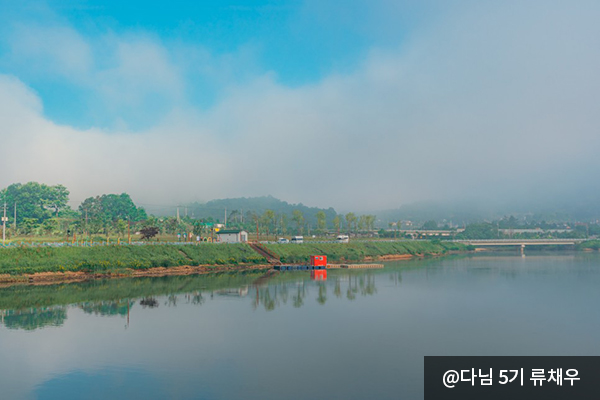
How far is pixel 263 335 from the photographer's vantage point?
3206 cm

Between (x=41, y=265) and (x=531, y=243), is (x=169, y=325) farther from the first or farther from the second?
(x=531, y=243)

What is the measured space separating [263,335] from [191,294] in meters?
19.2

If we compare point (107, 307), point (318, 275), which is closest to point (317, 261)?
point (318, 275)

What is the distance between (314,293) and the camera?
52.0 meters

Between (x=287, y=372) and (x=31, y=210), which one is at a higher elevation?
(x=31, y=210)

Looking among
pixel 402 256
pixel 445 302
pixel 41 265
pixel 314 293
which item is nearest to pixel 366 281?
pixel 314 293

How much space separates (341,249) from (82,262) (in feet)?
179

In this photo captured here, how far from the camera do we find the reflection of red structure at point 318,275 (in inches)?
2638

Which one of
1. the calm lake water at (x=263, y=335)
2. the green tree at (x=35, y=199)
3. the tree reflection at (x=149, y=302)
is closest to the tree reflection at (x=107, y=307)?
the calm lake water at (x=263, y=335)

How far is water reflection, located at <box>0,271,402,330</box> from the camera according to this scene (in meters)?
38.0

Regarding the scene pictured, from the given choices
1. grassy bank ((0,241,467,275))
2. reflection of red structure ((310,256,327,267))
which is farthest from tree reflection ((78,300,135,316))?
reflection of red structure ((310,256,327,267))

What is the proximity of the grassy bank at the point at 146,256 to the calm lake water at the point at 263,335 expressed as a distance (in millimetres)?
5697

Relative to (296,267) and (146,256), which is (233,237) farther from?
(146,256)

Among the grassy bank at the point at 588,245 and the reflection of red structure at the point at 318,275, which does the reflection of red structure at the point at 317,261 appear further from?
the grassy bank at the point at 588,245
